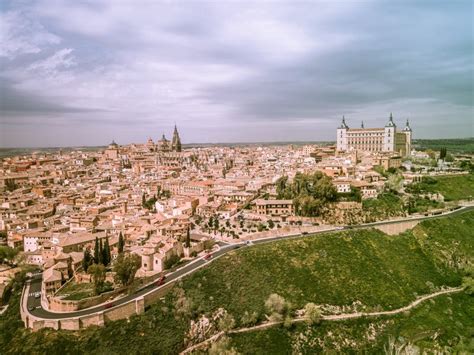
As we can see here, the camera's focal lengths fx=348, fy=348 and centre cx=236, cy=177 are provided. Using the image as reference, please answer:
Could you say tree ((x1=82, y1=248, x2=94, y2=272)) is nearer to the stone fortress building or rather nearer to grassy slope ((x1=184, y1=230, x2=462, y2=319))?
grassy slope ((x1=184, y1=230, x2=462, y2=319))

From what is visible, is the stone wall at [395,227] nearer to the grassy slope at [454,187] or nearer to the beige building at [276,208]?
the beige building at [276,208]

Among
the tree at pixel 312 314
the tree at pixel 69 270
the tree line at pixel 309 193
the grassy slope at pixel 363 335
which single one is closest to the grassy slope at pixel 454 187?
the tree line at pixel 309 193

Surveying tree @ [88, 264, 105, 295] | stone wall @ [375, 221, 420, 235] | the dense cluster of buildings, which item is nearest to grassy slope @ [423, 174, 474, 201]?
the dense cluster of buildings

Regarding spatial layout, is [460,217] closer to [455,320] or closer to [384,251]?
[384,251]

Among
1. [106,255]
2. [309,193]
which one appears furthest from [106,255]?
[309,193]

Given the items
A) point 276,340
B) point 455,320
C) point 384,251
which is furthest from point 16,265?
point 455,320

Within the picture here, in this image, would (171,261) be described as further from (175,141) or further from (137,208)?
(175,141)

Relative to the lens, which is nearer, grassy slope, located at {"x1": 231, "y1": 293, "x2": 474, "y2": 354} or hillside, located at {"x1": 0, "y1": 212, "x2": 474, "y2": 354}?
hillside, located at {"x1": 0, "y1": 212, "x2": 474, "y2": 354}
